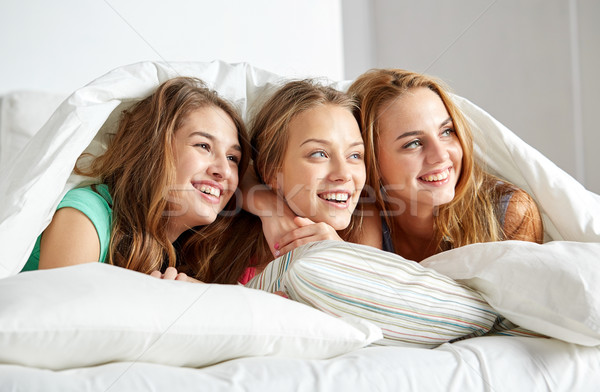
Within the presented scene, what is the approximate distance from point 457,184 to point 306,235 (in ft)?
1.46

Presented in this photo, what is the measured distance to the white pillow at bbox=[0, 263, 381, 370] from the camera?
64 cm

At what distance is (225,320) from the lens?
750 millimetres

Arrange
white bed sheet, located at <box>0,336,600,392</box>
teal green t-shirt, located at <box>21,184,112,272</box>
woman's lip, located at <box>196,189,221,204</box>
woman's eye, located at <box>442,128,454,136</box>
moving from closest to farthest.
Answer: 1. white bed sheet, located at <box>0,336,600,392</box>
2. teal green t-shirt, located at <box>21,184,112,272</box>
3. woman's lip, located at <box>196,189,221,204</box>
4. woman's eye, located at <box>442,128,454,136</box>

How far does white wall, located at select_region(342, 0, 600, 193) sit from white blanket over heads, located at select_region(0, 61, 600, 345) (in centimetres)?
95

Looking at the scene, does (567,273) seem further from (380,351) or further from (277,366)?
(277,366)

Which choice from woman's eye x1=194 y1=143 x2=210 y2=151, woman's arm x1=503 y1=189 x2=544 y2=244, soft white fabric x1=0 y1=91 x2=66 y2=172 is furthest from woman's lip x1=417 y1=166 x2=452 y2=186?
soft white fabric x1=0 y1=91 x2=66 y2=172

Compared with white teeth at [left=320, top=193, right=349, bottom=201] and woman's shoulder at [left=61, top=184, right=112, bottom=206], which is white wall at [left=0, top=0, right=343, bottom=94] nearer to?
woman's shoulder at [left=61, top=184, right=112, bottom=206]

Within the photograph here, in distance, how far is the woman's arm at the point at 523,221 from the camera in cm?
136

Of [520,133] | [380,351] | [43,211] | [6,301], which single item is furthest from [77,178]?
[520,133]

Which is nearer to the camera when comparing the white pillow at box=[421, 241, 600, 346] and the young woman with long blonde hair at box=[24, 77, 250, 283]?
the white pillow at box=[421, 241, 600, 346]

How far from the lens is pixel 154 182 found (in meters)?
1.32

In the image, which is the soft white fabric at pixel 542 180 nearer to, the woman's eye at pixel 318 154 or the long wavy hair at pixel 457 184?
the long wavy hair at pixel 457 184

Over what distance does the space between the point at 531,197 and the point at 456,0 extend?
60.2 inches

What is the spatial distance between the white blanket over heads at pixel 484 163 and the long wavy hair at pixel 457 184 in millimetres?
90
